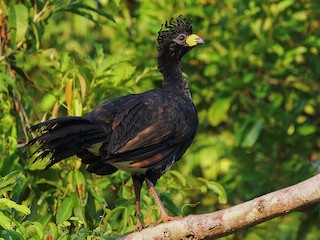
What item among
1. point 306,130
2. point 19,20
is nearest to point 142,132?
point 19,20

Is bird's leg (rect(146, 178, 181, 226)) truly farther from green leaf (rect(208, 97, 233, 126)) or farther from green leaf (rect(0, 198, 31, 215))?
green leaf (rect(208, 97, 233, 126))

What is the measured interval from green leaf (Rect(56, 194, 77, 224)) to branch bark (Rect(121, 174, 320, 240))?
1.18 metres

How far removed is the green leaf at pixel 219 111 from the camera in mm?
9367

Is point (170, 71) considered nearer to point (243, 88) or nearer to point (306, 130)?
point (243, 88)

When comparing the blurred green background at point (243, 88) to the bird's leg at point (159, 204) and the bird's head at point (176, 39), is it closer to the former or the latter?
the bird's head at point (176, 39)

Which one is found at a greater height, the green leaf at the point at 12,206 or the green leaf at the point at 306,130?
the green leaf at the point at 12,206

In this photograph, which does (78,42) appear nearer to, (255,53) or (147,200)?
(255,53)

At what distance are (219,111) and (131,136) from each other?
144 inches

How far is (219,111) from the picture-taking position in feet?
31.1

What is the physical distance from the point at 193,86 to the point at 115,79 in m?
2.71

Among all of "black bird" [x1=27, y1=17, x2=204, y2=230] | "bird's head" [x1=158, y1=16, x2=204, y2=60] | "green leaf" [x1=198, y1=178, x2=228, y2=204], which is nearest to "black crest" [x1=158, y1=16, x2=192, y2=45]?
"bird's head" [x1=158, y1=16, x2=204, y2=60]

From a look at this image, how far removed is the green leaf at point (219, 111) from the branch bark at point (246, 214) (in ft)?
14.2

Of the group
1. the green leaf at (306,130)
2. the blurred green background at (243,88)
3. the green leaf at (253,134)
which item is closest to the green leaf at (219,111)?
the blurred green background at (243,88)

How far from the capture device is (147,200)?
268 inches
